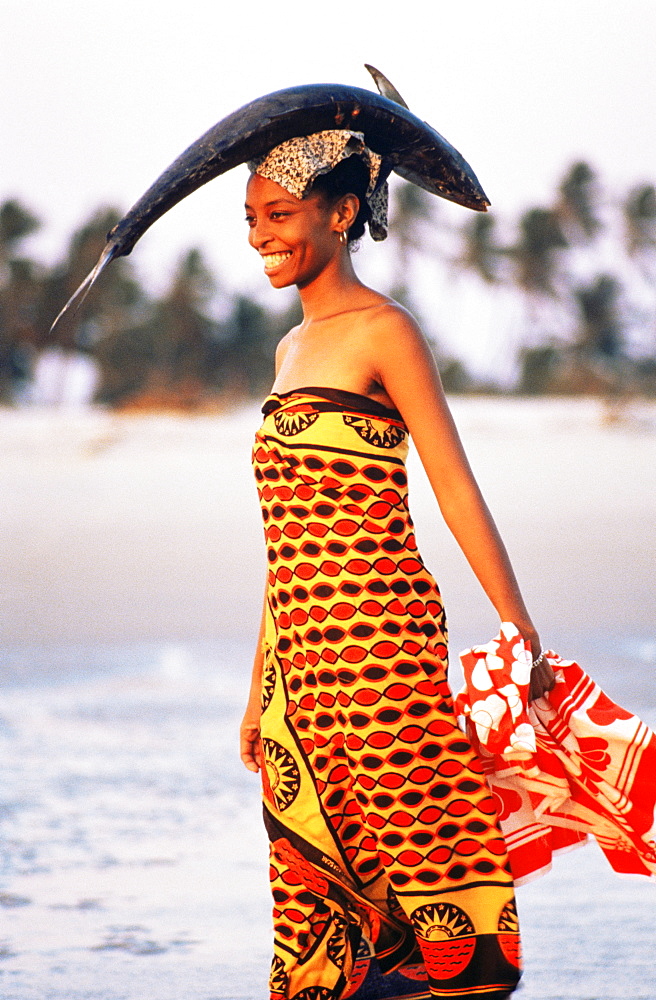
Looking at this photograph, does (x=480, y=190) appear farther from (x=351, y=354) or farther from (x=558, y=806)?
(x=558, y=806)

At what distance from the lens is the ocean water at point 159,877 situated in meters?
3.12

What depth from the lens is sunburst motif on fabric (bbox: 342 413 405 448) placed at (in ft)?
8.48

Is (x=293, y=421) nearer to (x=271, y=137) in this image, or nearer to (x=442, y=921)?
(x=271, y=137)

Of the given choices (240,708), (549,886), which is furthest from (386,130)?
(240,708)

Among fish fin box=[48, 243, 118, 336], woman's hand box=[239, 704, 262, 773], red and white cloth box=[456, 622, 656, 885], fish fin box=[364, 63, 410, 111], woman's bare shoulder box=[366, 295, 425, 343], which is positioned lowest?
red and white cloth box=[456, 622, 656, 885]

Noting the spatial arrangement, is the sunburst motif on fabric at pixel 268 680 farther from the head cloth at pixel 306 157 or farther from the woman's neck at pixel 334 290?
the head cloth at pixel 306 157

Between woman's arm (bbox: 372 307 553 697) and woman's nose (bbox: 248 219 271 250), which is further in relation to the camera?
woman's nose (bbox: 248 219 271 250)

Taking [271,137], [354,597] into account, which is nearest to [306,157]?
[271,137]

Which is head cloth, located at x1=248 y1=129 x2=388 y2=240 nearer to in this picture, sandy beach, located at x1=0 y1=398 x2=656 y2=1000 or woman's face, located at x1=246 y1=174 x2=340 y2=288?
woman's face, located at x1=246 y1=174 x2=340 y2=288

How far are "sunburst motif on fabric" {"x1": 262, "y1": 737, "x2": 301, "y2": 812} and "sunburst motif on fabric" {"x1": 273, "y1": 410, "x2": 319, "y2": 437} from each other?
0.60 m

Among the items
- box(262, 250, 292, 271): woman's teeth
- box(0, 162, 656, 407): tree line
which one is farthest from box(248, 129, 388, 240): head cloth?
box(0, 162, 656, 407): tree line

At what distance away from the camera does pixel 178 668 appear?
24.4 feet

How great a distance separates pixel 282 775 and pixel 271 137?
1.19m

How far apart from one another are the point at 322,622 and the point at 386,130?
3.06 ft
